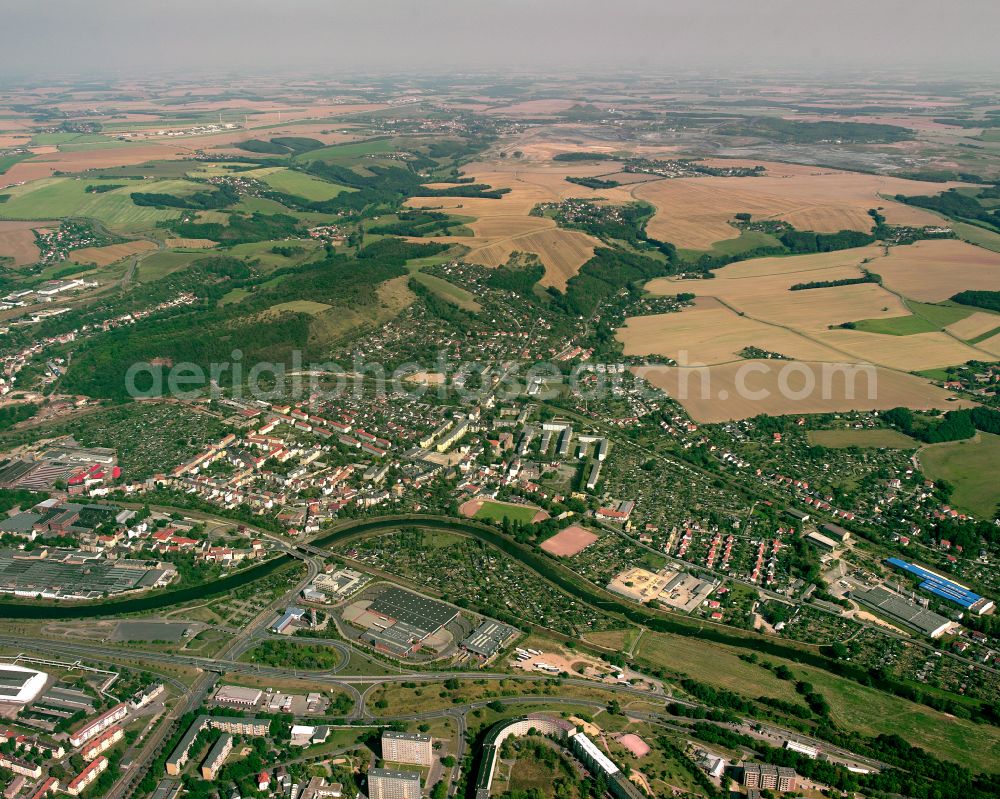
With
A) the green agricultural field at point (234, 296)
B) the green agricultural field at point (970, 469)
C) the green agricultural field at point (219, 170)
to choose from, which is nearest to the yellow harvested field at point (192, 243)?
the green agricultural field at point (234, 296)

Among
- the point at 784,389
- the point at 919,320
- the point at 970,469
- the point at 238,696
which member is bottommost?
the point at 238,696

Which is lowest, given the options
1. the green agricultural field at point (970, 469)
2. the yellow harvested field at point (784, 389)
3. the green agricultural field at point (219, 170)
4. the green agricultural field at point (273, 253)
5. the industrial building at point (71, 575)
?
the industrial building at point (71, 575)

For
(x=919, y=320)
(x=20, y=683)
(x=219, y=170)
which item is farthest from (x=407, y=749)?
(x=219, y=170)

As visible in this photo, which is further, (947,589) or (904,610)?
(947,589)

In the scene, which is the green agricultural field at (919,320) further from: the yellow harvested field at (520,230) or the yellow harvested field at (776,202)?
the yellow harvested field at (520,230)

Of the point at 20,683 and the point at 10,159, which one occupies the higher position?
the point at 10,159

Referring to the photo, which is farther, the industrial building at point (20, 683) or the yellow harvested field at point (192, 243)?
the yellow harvested field at point (192, 243)

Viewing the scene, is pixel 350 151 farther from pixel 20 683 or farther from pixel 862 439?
pixel 20 683

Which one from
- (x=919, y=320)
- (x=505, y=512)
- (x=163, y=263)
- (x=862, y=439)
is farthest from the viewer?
(x=163, y=263)
